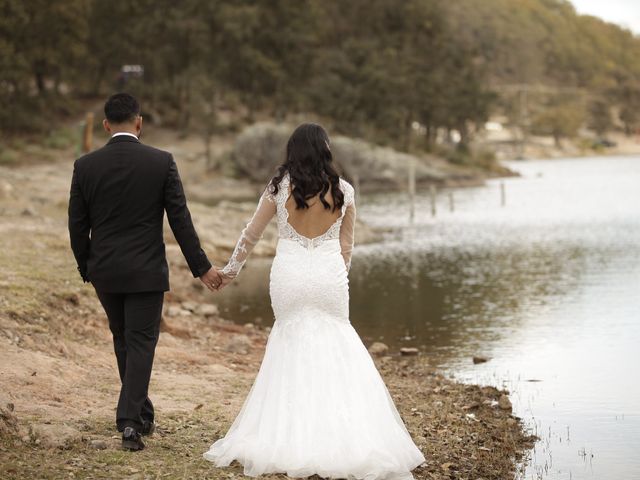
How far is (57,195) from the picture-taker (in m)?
29.5

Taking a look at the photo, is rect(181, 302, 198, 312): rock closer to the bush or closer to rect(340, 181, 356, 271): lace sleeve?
rect(340, 181, 356, 271): lace sleeve

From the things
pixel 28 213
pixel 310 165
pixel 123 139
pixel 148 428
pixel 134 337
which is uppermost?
pixel 123 139

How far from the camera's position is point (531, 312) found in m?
17.9

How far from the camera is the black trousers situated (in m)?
6.61

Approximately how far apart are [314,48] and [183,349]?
2913 inches

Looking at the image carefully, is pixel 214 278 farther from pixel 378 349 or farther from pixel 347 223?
pixel 378 349

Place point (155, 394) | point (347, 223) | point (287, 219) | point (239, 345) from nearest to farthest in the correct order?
1. point (287, 219)
2. point (347, 223)
3. point (155, 394)
4. point (239, 345)

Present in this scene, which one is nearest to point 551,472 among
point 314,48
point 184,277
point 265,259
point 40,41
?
point 184,277

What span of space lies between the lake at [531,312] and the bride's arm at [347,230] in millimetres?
2529

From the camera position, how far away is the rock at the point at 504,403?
10328mm

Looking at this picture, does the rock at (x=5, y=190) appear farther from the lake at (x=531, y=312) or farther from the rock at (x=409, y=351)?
the rock at (x=409, y=351)

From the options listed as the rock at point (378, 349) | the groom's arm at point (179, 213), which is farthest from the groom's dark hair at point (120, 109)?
the rock at point (378, 349)

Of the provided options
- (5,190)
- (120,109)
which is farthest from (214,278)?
(5,190)

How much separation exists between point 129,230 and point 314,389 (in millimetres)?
1606
